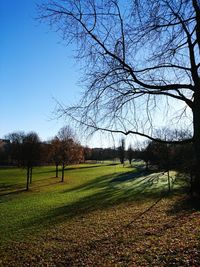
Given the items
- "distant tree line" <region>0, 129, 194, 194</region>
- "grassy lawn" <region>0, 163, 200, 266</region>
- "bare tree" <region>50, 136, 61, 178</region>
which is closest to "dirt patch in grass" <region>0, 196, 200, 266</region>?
"grassy lawn" <region>0, 163, 200, 266</region>

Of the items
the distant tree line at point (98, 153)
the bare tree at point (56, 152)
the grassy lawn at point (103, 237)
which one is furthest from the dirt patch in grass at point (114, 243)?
the bare tree at point (56, 152)

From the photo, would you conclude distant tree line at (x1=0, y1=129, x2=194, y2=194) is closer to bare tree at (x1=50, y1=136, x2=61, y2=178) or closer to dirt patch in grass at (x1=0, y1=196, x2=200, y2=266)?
bare tree at (x1=50, y1=136, x2=61, y2=178)

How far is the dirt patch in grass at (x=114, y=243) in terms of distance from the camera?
29.7ft

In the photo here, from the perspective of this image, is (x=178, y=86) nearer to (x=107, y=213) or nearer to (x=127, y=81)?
(x=127, y=81)

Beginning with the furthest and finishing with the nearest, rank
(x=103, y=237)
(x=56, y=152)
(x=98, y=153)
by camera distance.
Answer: (x=56, y=152), (x=98, y=153), (x=103, y=237)

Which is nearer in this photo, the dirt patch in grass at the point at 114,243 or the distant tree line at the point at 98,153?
the dirt patch in grass at the point at 114,243

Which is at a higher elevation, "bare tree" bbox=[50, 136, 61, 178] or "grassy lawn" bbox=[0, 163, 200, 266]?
"bare tree" bbox=[50, 136, 61, 178]

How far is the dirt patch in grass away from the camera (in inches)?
356

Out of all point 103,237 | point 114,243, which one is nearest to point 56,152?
point 103,237

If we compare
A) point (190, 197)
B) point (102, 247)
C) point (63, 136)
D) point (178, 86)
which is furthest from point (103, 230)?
point (63, 136)

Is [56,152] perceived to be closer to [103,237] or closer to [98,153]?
Result: [98,153]

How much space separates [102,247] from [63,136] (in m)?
44.0

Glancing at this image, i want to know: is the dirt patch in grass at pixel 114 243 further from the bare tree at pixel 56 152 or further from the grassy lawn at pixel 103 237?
the bare tree at pixel 56 152

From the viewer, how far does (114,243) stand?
1133 cm
